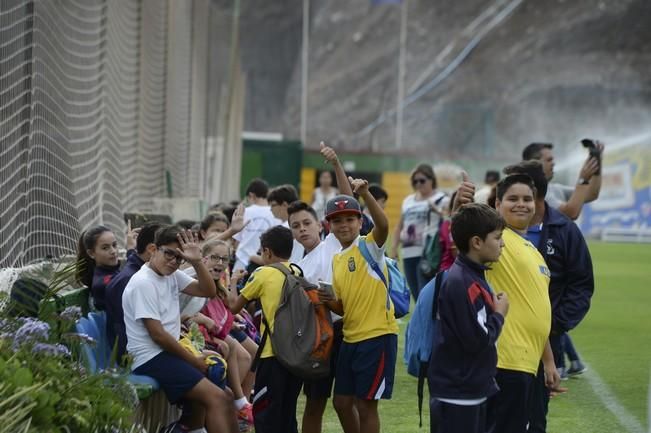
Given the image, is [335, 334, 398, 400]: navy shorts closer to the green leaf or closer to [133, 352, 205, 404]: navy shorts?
[133, 352, 205, 404]: navy shorts

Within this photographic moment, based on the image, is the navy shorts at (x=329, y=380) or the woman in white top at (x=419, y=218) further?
the woman in white top at (x=419, y=218)

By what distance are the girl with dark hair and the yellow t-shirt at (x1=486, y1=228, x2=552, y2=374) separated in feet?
9.58

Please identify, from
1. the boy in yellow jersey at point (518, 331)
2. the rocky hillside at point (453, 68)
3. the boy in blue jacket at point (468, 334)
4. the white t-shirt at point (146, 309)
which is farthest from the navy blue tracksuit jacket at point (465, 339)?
the rocky hillside at point (453, 68)

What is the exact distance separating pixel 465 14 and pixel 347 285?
72848 mm

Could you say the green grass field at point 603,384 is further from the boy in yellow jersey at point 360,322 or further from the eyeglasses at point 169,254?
the eyeglasses at point 169,254

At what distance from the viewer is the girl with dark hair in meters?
8.01

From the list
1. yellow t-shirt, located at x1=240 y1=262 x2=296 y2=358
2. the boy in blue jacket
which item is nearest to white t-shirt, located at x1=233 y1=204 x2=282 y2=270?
yellow t-shirt, located at x1=240 y1=262 x2=296 y2=358

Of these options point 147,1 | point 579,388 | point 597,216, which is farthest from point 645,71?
point 579,388

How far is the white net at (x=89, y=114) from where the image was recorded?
8703 mm

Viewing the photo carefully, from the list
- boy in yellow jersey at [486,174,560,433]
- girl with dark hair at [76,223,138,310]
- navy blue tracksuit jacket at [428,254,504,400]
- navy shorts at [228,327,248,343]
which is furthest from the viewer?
navy shorts at [228,327,248,343]

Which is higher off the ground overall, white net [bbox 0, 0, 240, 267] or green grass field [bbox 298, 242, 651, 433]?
white net [bbox 0, 0, 240, 267]

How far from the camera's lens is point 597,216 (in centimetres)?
3928

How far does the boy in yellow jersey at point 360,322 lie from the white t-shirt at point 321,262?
51 centimetres

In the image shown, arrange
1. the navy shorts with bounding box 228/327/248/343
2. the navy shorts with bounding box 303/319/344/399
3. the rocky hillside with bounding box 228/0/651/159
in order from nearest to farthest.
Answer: the navy shorts with bounding box 303/319/344/399 < the navy shorts with bounding box 228/327/248/343 < the rocky hillside with bounding box 228/0/651/159
